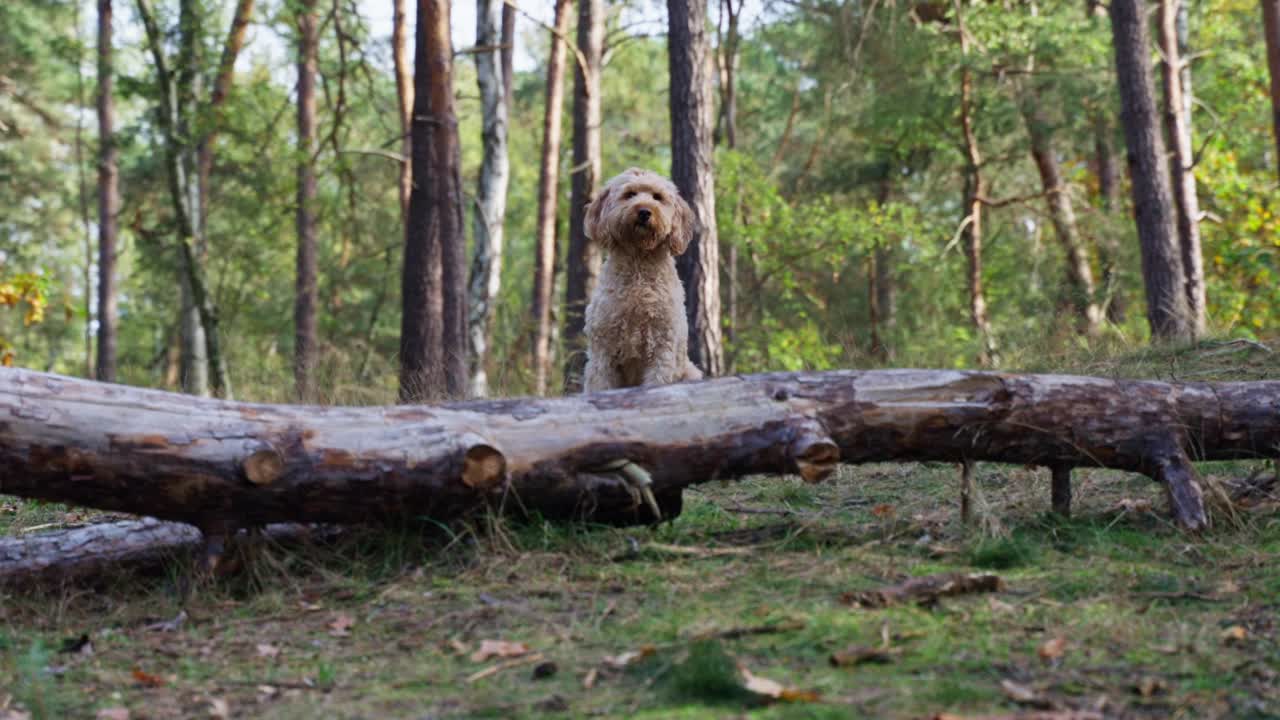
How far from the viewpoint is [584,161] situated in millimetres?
17781

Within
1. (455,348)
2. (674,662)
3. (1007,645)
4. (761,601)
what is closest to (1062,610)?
(1007,645)

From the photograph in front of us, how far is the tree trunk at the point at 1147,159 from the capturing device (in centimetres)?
1309

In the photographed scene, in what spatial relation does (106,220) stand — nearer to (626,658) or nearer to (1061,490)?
(1061,490)

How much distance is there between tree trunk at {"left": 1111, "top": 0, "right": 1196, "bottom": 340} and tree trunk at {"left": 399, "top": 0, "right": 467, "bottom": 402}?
7785 mm

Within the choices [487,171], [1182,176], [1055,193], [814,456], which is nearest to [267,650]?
[814,456]

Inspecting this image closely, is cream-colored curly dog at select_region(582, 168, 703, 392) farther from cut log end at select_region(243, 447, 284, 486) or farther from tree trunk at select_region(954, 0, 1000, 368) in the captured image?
tree trunk at select_region(954, 0, 1000, 368)

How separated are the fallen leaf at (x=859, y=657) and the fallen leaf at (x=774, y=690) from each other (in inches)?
10.9

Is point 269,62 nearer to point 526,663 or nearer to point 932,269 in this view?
point 932,269

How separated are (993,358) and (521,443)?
7.61m

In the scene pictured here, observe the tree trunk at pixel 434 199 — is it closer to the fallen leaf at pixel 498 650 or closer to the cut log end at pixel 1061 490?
the cut log end at pixel 1061 490

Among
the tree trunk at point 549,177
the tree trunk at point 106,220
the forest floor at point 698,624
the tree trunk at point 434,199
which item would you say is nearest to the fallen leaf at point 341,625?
the forest floor at point 698,624

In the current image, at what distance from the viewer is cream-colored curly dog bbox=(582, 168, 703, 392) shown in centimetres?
700

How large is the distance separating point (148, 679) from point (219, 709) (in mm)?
496

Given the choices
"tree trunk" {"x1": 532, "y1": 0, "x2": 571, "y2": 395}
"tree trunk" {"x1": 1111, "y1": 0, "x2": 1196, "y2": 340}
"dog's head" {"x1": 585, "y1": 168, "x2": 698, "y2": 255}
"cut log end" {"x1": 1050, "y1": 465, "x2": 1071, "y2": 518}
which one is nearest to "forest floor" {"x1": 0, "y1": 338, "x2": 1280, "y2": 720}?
"cut log end" {"x1": 1050, "y1": 465, "x2": 1071, "y2": 518}
